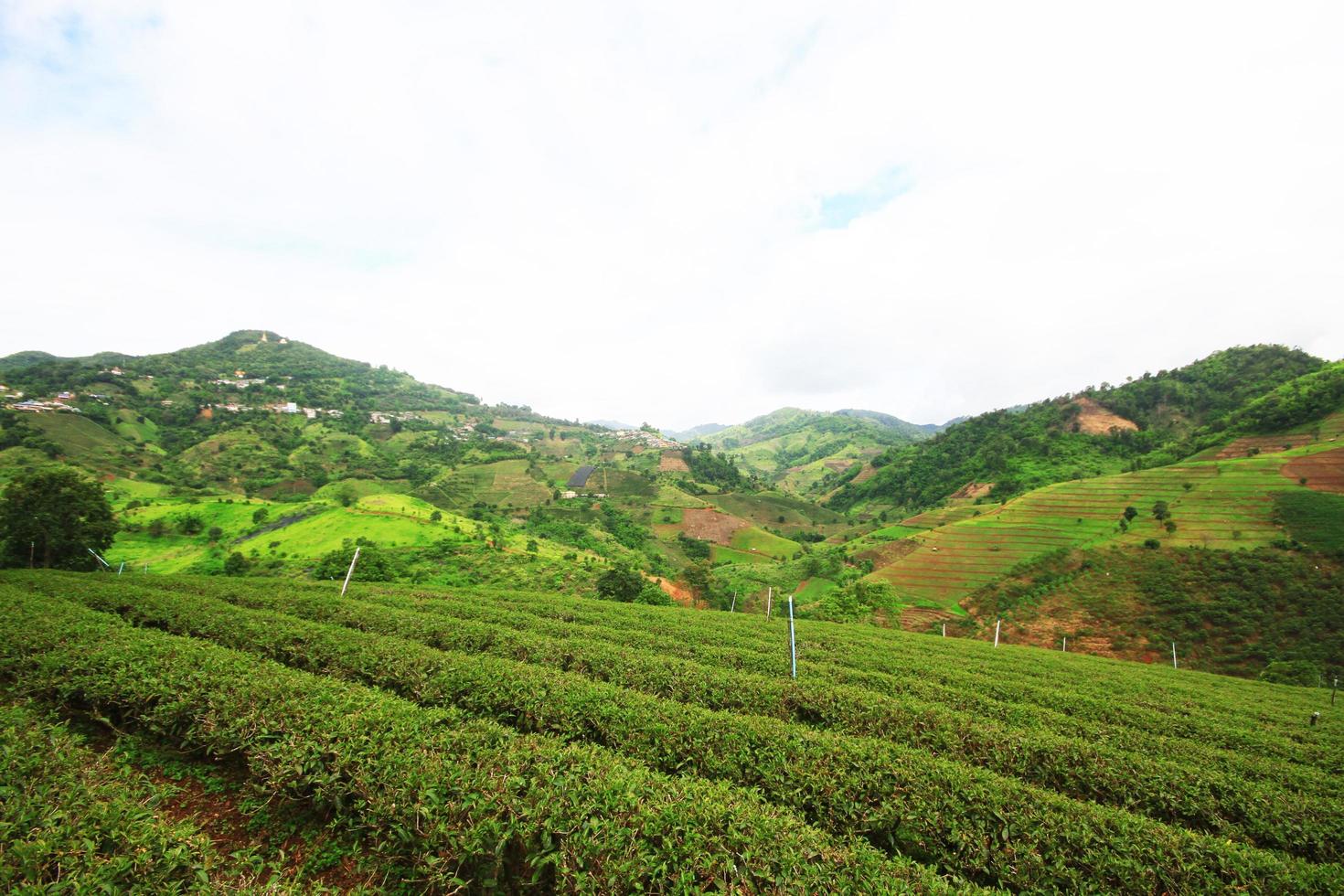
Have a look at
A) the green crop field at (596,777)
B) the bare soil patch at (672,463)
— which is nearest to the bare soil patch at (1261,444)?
the green crop field at (596,777)

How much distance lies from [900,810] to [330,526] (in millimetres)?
59891

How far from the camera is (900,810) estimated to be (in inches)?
204

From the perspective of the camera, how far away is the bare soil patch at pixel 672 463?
4934 inches

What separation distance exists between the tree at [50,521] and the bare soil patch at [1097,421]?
132 m

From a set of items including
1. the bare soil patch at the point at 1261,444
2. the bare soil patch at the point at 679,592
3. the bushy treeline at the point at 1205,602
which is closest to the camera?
the bushy treeline at the point at 1205,602

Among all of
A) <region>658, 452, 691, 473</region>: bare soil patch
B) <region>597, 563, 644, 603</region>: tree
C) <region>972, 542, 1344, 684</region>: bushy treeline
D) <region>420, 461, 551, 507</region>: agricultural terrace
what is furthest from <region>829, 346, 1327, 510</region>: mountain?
<region>420, 461, 551, 507</region>: agricultural terrace

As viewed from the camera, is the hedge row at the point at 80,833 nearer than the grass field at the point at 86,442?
Yes

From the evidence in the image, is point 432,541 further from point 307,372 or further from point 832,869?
point 307,372

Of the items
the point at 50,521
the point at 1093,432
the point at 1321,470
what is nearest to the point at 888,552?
the point at 1321,470

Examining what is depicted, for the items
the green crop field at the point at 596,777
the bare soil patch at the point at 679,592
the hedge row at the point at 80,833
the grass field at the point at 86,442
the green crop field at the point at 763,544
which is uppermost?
the grass field at the point at 86,442

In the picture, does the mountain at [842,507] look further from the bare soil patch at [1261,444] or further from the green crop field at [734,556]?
the green crop field at [734,556]

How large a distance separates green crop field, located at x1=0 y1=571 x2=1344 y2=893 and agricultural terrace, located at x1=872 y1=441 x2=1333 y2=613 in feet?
138

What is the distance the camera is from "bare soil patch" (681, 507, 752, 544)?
8100cm

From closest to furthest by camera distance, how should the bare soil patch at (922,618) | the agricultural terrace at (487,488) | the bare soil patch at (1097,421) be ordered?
the bare soil patch at (922,618)
the agricultural terrace at (487,488)
the bare soil patch at (1097,421)
